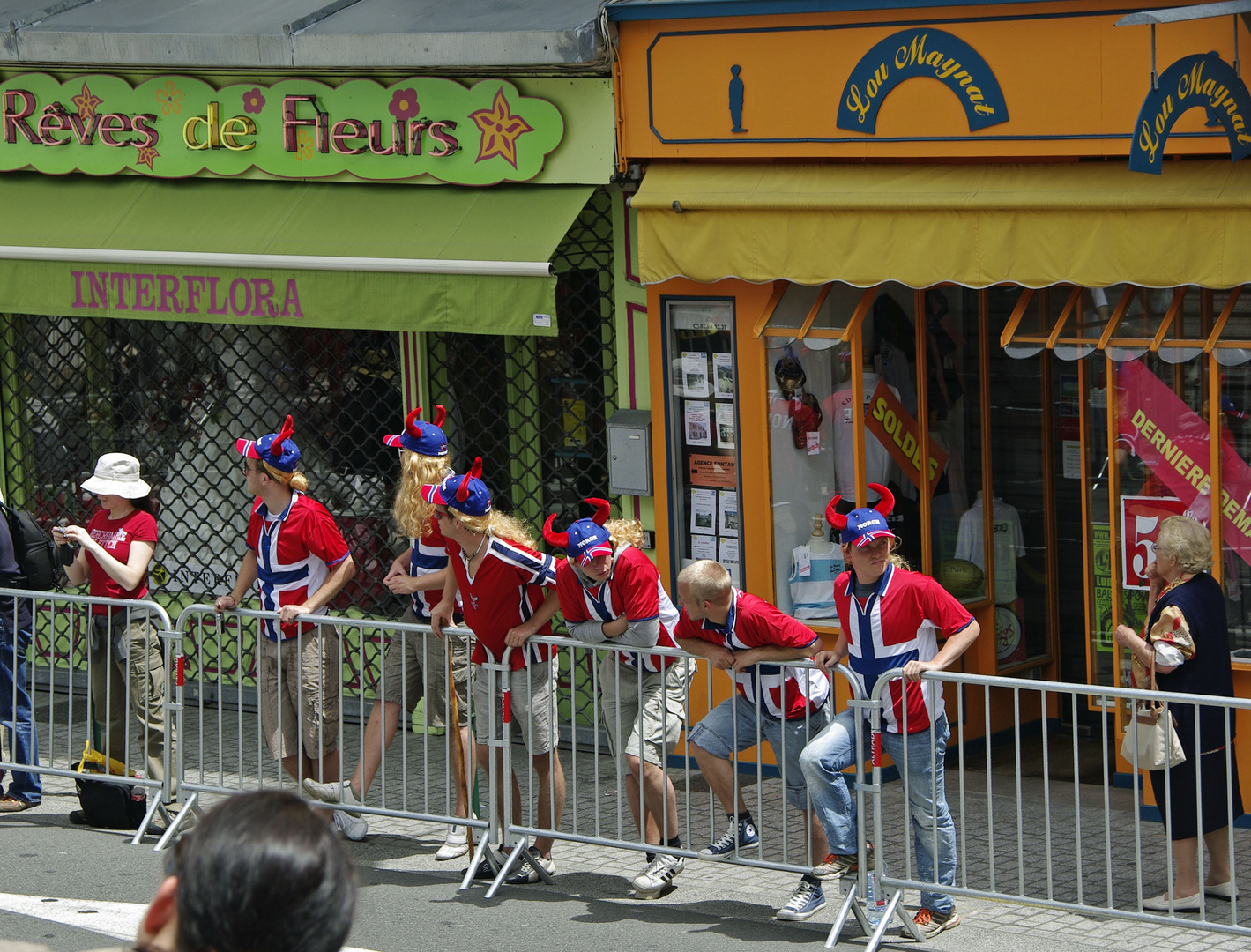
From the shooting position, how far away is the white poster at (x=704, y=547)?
29.9 ft

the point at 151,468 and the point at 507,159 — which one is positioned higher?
the point at 507,159

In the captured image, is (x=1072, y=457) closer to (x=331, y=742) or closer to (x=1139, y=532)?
(x=1139, y=532)

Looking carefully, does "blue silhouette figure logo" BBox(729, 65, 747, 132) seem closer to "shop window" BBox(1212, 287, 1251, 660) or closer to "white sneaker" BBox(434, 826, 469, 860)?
"shop window" BBox(1212, 287, 1251, 660)

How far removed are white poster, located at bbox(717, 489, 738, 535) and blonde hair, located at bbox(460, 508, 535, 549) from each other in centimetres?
202

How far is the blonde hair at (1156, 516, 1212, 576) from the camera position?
659 centimetres

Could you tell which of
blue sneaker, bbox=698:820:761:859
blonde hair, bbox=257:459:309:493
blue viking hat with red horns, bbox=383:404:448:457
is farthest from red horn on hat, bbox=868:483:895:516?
blonde hair, bbox=257:459:309:493

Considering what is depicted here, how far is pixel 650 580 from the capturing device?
22.8 ft

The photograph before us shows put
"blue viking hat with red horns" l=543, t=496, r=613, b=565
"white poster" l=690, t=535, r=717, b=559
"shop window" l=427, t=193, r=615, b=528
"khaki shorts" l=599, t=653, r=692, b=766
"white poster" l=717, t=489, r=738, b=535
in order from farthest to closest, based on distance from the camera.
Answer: "shop window" l=427, t=193, r=615, b=528, "white poster" l=690, t=535, r=717, b=559, "white poster" l=717, t=489, r=738, b=535, "khaki shorts" l=599, t=653, r=692, b=766, "blue viking hat with red horns" l=543, t=496, r=613, b=565

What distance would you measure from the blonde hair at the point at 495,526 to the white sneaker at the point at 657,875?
4.37ft

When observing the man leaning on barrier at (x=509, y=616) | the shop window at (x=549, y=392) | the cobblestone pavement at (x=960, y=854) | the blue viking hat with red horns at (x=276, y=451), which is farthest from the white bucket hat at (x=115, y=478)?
the shop window at (x=549, y=392)

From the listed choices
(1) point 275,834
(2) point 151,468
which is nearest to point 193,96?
(2) point 151,468

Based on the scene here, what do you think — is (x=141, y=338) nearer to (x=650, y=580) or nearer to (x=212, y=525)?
(x=212, y=525)

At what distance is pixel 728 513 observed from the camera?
902 cm

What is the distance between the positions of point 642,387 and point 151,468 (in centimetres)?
367
